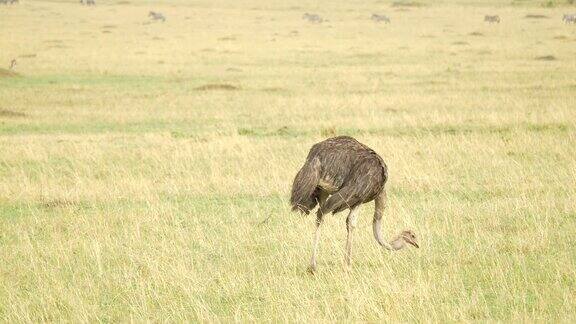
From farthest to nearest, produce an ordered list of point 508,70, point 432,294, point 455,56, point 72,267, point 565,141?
point 455,56 → point 508,70 → point 565,141 → point 72,267 → point 432,294

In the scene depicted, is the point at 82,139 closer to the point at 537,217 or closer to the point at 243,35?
the point at 537,217

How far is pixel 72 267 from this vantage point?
8.27m

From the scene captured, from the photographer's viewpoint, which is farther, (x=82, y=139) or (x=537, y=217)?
(x=82, y=139)

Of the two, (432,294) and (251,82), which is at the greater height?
(432,294)

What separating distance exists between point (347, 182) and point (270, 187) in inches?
187

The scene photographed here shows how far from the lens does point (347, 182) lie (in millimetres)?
7574

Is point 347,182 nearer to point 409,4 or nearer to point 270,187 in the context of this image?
→ point 270,187

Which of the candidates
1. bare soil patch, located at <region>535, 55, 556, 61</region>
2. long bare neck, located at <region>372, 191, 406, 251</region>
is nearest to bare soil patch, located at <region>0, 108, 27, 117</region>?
long bare neck, located at <region>372, 191, 406, 251</region>

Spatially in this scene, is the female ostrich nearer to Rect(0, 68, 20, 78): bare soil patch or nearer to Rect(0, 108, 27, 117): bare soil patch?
Rect(0, 108, 27, 117): bare soil patch

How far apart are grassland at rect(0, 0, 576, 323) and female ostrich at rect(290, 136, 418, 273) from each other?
458 mm

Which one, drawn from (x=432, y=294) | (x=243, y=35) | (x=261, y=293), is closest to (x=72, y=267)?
(x=261, y=293)

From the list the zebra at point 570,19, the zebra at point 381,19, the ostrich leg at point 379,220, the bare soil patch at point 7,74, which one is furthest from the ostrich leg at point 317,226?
the zebra at point 381,19

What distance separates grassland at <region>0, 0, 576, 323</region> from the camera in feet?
23.4

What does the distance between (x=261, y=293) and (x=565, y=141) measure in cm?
972
